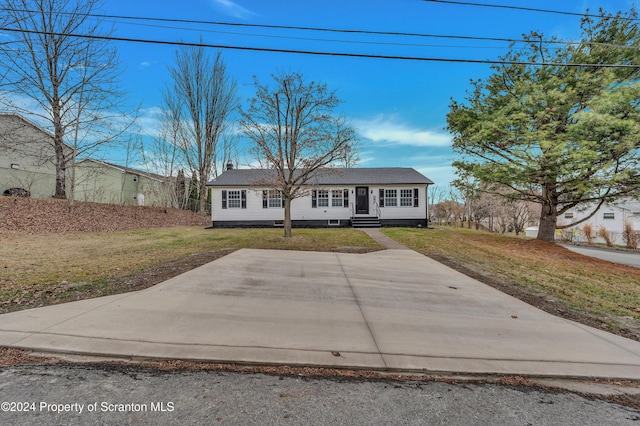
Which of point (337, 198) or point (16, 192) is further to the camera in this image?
point (337, 198)

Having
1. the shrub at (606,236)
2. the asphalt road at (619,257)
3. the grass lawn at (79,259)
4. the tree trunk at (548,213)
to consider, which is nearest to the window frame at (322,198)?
the grass lawn at (79,259)

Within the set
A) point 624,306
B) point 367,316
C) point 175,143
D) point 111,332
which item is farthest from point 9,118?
point 624,306

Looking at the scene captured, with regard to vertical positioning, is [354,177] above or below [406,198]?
above

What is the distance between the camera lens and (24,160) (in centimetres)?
1977

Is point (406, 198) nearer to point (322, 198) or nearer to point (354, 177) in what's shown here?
point (354, 177)

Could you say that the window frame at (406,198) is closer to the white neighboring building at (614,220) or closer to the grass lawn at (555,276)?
the grass lawn at (555,276)

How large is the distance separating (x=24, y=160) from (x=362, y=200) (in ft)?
75.9

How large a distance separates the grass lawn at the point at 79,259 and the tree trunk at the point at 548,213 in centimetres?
946

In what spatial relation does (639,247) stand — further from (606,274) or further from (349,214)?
(349,214)

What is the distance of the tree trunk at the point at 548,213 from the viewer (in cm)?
1412

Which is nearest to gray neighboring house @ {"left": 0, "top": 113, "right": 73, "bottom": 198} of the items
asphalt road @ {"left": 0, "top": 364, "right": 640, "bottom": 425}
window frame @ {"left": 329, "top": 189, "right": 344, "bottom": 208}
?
window frame @ {"left": 329, "top": 189, "right": 344, "bottom": 208}

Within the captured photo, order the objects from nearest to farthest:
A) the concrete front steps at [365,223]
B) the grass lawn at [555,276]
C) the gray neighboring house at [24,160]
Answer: the grass lawn at [555,276] → the gray neighboring house at [24,160] → the concrete front steps at [365,223]

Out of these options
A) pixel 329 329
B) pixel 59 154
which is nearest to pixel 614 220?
pixel 329 329

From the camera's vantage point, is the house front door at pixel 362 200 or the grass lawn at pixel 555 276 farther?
A: the house front door at pixel 362 200
